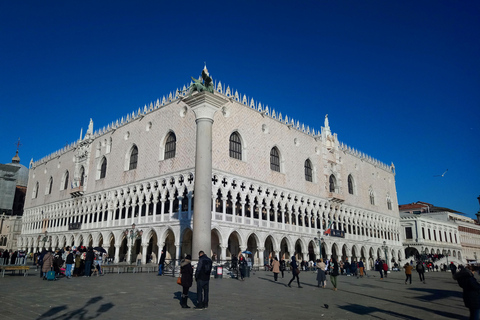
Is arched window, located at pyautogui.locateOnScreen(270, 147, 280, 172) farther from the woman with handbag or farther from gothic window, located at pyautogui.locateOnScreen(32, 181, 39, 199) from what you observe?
gothic window, located at pyautogui.locateOnScreen(32, 181, 39, 199)

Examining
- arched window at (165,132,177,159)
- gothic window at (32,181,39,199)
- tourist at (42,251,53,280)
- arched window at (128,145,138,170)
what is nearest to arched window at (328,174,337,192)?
arched window at (165,132,177,159)

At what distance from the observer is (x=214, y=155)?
28547mm

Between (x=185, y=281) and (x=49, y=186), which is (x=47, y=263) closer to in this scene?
(x=185, y=281)

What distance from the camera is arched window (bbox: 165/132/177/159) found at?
31.6m

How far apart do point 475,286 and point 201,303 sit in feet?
18.7

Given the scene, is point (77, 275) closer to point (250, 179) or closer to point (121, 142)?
point (250, 179)

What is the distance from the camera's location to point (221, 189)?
28.7 m

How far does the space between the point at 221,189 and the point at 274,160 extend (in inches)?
339

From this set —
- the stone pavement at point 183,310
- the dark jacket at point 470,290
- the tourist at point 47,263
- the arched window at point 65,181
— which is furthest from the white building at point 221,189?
the dark jacket at point 470,290

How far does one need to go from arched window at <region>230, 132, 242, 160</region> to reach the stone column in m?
12.4

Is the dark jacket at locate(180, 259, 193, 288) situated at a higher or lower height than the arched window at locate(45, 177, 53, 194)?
lower

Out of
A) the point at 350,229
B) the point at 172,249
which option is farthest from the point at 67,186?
the point at 350,229

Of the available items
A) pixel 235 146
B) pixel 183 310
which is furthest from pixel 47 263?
pixel 235 146

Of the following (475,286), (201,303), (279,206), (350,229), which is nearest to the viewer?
(475,286)
